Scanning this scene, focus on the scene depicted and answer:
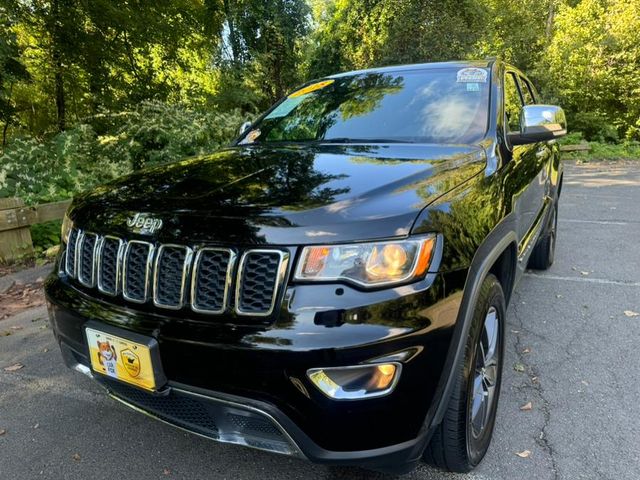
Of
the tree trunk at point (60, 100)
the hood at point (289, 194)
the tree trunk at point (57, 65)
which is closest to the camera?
the hood at point (289, 194)

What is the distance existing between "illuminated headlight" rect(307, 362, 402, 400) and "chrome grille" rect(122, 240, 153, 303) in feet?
2.28

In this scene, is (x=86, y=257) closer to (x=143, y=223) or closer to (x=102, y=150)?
(x=143, y=223)

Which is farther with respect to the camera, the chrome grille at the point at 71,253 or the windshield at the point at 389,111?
the windshield at the point at 389,111

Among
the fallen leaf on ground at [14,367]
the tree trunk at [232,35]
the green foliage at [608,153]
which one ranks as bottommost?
the green foliage at [608,153]

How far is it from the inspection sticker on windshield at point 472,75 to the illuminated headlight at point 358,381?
2012 millimetres

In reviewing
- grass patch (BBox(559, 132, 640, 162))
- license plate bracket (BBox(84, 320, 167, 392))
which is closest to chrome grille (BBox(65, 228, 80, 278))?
license plate bracket (BBox(84, 320, 167, 392))

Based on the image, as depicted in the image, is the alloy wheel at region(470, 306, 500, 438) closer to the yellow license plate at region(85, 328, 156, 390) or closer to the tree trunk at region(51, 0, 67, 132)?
the yellow license plate at region(85, 328, 156, 390)

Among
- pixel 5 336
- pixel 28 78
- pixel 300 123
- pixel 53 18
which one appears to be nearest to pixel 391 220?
pixel 300 123

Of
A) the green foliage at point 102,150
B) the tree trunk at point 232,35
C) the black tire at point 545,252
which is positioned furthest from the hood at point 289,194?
the tree trunk at point 232,35

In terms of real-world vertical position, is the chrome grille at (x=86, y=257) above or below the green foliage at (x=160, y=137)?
below

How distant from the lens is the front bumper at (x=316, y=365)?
4.69 feet

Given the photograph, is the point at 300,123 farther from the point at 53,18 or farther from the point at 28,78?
the point at 53,18

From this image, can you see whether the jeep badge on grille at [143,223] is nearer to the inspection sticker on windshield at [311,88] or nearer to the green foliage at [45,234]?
the inspection sticker on windshield at [311,88]

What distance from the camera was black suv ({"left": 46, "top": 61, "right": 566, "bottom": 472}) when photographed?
1458mm
